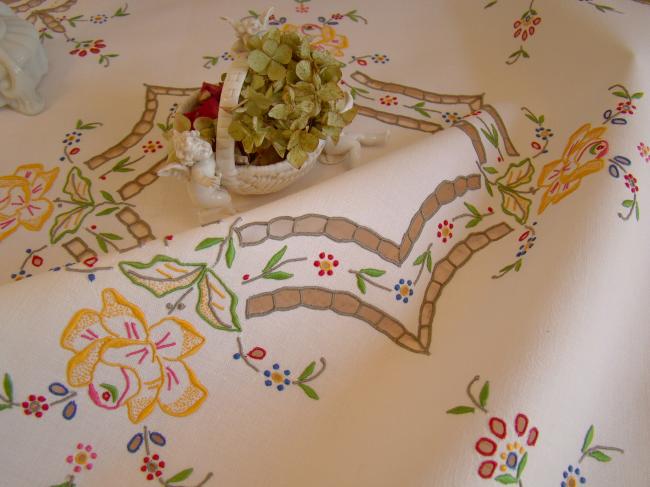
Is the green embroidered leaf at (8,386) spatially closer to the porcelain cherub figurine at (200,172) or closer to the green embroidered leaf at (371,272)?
the porcelain cherub figurine at (200,172)

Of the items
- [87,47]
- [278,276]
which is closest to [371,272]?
[278,276]

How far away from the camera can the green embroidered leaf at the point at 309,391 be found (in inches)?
31.9

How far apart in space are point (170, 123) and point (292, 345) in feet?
1.99

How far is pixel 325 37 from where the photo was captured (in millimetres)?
1360

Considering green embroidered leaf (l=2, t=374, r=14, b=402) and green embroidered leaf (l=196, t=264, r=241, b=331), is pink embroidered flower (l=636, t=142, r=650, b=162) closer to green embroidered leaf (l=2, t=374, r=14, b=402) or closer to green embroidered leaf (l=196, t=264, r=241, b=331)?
green embroidered leaf (l=196, t=264, r=241, b=331)

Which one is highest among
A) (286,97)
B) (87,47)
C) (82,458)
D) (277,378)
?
(87,47)

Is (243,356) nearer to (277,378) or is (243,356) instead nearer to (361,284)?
(277,378)

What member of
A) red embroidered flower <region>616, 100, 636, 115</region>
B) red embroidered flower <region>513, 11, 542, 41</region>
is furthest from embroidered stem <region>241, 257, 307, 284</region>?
red embroidered flower <region>513, 11, 542, 41</region>

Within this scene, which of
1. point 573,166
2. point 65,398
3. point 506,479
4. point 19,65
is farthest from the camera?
point 19,65

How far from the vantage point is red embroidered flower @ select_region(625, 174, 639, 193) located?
909mm

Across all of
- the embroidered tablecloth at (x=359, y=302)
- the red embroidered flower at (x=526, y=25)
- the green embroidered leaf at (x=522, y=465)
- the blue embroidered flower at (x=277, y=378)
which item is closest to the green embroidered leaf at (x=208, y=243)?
the embroidered tablecloth at (x=359, y=302)

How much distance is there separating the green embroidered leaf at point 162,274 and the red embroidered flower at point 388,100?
620 mm

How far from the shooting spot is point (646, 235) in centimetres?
91

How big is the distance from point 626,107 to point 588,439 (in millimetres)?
646
